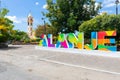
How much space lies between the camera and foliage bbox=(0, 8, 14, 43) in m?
29.7

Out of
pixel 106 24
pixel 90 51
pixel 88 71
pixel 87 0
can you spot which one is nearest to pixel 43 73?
pixel 88 71

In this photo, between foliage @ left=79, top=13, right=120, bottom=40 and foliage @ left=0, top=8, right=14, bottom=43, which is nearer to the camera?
foliage @ left=79, top=13, right=120, bottom=40

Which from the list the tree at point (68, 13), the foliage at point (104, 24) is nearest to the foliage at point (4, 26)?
the tree at point (68, 13)

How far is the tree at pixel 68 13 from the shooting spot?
29.5m

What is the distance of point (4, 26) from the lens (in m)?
29.8

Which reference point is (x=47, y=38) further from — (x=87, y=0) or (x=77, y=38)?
(x=87, y=0)

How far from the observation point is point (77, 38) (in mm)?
21406

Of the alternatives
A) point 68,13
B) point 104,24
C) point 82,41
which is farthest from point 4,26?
point 104,24

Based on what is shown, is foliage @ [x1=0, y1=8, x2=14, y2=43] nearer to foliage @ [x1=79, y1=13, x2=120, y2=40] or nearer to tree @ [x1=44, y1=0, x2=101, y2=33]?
tree @ [x1=44, y1=0, x2=101, y2=33]

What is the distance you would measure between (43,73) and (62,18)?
17.6m

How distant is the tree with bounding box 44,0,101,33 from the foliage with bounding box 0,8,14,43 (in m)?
5.15

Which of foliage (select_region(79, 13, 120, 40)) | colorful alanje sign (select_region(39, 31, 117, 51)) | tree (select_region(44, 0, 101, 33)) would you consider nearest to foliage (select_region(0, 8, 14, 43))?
tree (select_region(44, 0, 101, 33))

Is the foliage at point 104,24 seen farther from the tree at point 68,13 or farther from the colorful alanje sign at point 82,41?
the tree at point 68,13

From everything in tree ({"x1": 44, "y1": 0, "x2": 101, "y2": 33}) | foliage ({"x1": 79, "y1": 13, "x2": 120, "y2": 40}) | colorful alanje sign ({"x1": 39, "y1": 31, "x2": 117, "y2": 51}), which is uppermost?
tree ({"x1": 44, "y1": 0, "x2": 101, "y2": 33})
